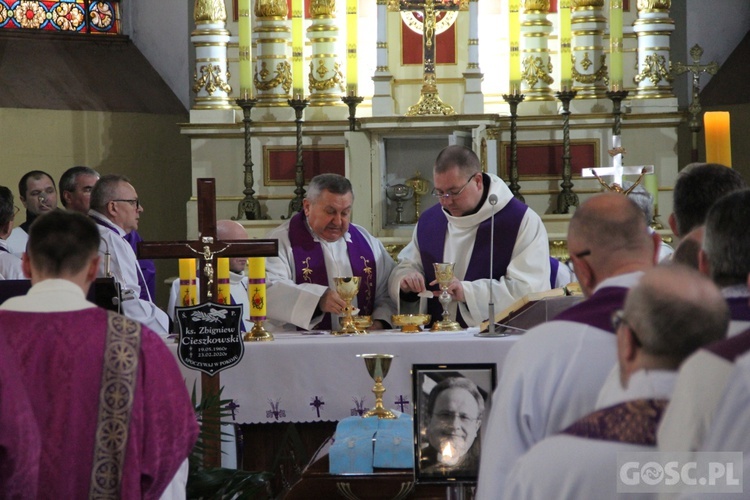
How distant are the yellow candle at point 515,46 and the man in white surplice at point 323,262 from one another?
3.03 meters

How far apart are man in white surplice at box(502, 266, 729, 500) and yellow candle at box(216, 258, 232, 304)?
10.4ft

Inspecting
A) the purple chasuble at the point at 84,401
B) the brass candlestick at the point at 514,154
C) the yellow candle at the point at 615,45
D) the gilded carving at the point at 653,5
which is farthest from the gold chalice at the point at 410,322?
the gilded carving at the point at 653,5

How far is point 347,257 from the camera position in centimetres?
645

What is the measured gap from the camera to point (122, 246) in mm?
5984

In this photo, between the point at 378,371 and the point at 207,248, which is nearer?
the point at 378,371

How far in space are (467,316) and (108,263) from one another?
5.90ft

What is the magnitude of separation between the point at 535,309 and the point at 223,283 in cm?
135

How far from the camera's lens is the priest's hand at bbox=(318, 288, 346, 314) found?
577 cm

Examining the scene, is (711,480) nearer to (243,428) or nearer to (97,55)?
(243,428)

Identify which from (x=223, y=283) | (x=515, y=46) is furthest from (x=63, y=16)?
(x=223, y=283)

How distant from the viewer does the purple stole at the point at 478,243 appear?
21.2ft

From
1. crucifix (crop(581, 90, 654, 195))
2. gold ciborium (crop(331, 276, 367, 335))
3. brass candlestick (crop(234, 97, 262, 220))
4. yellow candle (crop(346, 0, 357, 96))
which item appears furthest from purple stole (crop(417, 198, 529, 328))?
brass candlestick (crop(234, 97, 262, 220))

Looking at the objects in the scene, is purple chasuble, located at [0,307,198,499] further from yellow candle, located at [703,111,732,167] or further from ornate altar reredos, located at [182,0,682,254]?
ornate altar reredos, located at [182,0,682,254]

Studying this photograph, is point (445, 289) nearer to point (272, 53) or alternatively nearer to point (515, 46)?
point (515, 46)
